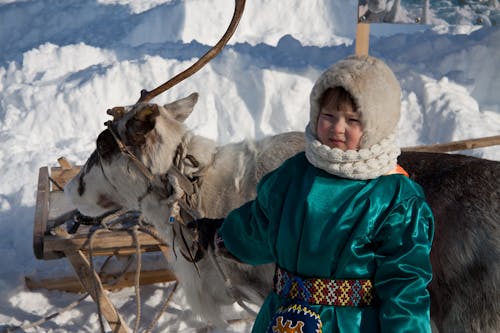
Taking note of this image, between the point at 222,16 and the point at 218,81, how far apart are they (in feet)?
10.3

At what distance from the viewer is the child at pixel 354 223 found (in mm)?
1566

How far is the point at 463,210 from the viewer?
2016 millimetres

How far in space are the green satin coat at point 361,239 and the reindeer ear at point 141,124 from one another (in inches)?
29.5

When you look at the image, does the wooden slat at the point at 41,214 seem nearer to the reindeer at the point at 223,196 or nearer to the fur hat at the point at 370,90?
the reindeer at the point at 223,196

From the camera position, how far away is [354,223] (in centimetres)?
163

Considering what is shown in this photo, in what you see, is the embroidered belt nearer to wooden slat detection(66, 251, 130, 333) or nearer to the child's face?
the child's face

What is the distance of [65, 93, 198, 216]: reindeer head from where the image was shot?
2.38 m

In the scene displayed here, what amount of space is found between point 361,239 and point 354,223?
0.15ft

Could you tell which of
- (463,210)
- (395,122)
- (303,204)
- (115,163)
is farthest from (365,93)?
(115,163)

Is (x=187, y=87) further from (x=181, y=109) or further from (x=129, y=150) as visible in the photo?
(x=129, y=150)

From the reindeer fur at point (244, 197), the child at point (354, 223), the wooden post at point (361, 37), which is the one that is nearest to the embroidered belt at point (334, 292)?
the child at point (354, 223)

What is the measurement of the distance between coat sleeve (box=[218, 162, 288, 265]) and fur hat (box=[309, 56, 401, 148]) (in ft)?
1.02

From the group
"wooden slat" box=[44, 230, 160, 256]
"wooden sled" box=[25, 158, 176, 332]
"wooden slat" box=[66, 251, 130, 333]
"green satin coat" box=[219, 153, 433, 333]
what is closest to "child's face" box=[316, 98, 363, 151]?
"green satin coat" box=[219, 153, 433, 333]

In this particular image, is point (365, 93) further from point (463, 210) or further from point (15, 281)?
point (15, 281)
